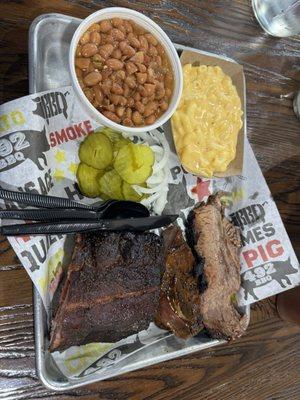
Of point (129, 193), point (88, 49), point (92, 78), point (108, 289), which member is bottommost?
point (108, 289)

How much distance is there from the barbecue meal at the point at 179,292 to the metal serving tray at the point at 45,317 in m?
0.11

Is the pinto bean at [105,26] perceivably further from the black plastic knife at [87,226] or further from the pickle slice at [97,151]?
the black plastic knife at [87,226]

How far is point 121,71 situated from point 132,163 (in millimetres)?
437

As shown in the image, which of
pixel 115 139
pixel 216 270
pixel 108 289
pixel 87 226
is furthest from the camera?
pixel 216 270

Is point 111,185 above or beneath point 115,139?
beneath

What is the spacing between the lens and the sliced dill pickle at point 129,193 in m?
2.35

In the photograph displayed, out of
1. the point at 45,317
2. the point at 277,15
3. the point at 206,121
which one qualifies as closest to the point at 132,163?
the point at 206,121

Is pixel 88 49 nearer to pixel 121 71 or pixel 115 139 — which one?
pixel 121 71

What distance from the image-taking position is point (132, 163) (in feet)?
7.52

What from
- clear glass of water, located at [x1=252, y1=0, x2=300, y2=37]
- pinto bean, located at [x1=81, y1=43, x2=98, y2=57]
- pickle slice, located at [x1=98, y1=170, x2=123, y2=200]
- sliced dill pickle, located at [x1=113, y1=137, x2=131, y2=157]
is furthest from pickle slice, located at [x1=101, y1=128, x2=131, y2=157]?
clear glass of water, located at [x1=252, y1=0, x2=300, y2=37]

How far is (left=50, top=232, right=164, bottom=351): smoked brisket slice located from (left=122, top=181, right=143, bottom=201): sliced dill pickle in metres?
0.22

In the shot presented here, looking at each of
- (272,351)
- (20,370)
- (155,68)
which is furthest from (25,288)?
(272,351)

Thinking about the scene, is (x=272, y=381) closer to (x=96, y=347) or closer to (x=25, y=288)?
(x=96, y=347)

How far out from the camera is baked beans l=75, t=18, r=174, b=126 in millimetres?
2229
